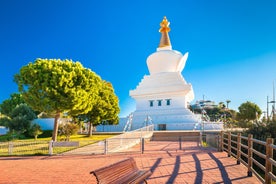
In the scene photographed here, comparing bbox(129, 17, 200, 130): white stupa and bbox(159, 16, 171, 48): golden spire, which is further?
bbox(159, 16, 171, 48): golden spire

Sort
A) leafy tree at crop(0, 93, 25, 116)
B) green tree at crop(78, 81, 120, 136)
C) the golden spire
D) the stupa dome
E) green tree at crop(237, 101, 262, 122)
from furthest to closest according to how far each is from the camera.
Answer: green tree at crop(237, 101, 262, 122) < the golden spire < leafy tree at crop(0, 93, 25, 116) < the stupa dome < green tree at crop(78, 81, 120, 136)

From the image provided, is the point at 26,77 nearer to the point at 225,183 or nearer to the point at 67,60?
the point at 67,60

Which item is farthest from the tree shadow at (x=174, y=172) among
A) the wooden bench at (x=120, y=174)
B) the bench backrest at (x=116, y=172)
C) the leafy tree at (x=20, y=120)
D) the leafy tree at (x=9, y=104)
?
the leafy tree at (x=9, y=104)

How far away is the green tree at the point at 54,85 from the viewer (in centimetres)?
1845

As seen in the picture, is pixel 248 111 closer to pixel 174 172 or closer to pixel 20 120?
pixel 20 120

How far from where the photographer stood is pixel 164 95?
38250mm

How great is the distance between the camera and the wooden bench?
437 cm

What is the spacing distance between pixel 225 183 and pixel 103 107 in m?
23.5

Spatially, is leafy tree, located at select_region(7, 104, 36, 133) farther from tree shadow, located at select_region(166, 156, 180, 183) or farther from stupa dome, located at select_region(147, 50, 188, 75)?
tree shadow, located at select_region(166, 156, 180, 183)

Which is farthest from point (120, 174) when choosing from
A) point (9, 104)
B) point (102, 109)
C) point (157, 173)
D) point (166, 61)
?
point (9, 104)

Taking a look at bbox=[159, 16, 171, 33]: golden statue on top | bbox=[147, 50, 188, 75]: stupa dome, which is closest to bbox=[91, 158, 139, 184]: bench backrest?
bbox=[147, 50, 188, 75]: stupa dome

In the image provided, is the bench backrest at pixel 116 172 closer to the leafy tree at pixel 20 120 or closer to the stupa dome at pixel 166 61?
the leafy tree at pixel 20 120

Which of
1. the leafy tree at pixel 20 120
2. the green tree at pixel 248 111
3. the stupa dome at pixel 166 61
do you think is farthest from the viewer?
the green tree at pixel 248 111

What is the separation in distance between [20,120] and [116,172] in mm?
29564
